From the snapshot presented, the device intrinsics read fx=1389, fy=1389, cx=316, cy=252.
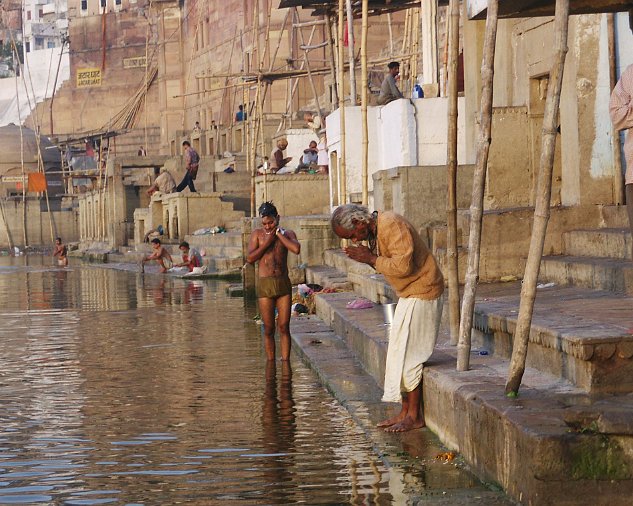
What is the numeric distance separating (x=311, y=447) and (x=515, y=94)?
22.5 ft

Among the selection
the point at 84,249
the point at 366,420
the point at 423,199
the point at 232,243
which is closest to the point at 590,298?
the point at 366,420

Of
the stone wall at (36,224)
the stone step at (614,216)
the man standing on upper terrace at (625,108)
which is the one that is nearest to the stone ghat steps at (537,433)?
the man standing on upper terrace at (625,108)

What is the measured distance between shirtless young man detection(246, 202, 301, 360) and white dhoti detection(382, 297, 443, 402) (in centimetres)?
378

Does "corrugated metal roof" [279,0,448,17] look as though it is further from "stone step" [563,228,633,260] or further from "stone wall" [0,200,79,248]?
"stone wall" [0,200,79,248]

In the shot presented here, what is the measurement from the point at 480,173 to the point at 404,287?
2.30 feet

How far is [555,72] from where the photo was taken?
18.0ft

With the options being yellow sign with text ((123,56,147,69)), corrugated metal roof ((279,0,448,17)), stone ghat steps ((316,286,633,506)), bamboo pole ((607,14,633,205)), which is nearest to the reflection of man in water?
stone ghat steps ((316,286,633,506))

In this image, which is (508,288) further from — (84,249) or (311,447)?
(84,249)

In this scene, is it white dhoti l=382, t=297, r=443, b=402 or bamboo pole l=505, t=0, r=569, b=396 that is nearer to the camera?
bamboo pole l=505, t=0, r=569, b=396

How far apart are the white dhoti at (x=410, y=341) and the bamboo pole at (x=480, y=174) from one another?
20cm

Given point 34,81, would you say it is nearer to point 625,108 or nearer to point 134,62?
point 134,62

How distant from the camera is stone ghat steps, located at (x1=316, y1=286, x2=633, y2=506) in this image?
4.71 meters

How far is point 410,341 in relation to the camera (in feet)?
21.8

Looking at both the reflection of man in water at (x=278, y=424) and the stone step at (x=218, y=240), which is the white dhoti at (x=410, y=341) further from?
the stone step at (x=218, y=240)
